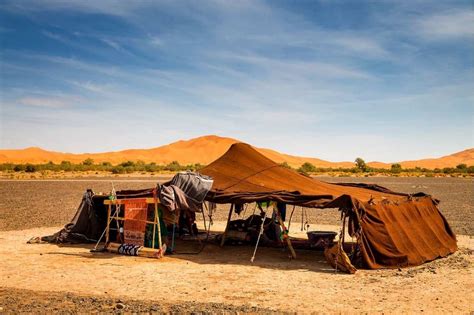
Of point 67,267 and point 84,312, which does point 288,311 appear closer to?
point 84,312

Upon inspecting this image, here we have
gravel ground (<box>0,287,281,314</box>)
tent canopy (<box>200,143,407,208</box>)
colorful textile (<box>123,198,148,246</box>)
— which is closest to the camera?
gravel ground (<box>0,287,281,314</box>)

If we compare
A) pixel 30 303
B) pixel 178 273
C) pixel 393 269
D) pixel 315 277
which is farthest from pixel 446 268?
pixel 30 303

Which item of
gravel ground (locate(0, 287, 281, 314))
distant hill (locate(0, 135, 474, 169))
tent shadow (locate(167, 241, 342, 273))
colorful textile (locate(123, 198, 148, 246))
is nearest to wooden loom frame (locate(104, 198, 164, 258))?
colorful textile (locate(123, 198, 148, 246))

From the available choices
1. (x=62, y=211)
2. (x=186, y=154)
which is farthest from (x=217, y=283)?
(x=186, y=154)

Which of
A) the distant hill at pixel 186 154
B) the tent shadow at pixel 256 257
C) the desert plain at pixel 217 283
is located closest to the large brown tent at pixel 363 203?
the desert plain at pixel 217 283

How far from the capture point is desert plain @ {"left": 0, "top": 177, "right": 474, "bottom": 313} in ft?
29.2

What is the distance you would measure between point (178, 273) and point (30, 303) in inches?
135

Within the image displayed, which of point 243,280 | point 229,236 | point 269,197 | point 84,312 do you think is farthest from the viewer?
point 229,236

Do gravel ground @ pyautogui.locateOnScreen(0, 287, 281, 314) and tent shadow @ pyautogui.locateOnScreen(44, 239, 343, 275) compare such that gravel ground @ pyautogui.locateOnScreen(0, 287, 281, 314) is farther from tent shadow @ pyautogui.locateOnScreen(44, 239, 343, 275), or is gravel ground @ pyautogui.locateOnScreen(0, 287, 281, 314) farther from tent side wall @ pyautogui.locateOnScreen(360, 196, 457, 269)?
tent side wall @ pyautogui.locateOnScreen(360, 196, 457, 269)

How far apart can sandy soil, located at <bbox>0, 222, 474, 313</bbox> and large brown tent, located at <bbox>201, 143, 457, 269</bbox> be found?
61 centimetres

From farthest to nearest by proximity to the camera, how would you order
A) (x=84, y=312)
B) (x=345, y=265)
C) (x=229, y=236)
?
(x=229, y=236)
(x=345, y=265)
(x=84, y=312)

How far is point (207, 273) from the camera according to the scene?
11.6 m

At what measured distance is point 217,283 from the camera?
10.6 metres

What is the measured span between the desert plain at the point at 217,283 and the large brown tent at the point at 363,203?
0.54 m
